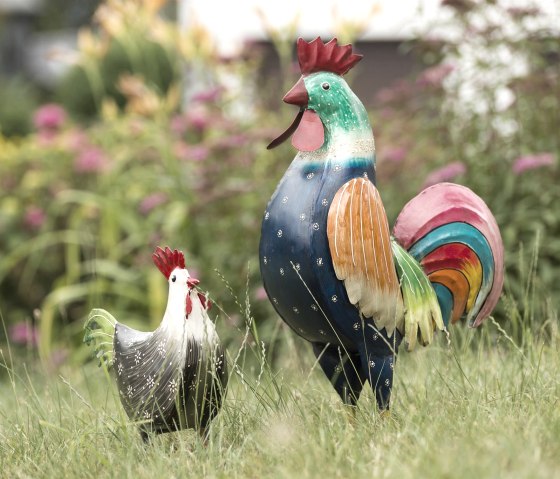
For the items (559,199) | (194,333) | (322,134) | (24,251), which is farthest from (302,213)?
(24,251)

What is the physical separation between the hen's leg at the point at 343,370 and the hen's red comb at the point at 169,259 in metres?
0.49

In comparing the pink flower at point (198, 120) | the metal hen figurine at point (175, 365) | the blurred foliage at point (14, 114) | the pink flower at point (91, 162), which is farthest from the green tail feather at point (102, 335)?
the blurred foliage at point (14, 114)

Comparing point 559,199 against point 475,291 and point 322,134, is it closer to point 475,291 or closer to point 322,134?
point 475,291

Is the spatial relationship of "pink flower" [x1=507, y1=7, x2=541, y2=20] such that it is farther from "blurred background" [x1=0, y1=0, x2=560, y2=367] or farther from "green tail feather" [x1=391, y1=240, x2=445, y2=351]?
"green tail feather" [x1=391, y1=240, x2=445, y2=351]

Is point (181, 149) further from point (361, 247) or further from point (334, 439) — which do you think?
point (334, 439)

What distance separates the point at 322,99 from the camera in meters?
2.52

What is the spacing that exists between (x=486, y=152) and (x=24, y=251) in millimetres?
3106

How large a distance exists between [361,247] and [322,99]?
0.44m

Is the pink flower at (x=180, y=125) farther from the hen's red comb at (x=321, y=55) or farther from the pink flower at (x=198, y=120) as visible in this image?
the hen's red comb at (x=321, y=55)

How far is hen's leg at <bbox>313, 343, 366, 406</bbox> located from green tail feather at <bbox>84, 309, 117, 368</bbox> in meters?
0.60

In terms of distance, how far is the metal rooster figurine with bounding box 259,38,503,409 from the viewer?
7.91ft

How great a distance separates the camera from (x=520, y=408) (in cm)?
252

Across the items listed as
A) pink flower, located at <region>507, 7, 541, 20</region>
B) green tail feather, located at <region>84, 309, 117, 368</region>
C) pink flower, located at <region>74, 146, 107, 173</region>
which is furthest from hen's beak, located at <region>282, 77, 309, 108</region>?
pink flower, located at <region>74, 146, 107, 173</region>

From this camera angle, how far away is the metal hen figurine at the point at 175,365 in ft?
8.00
